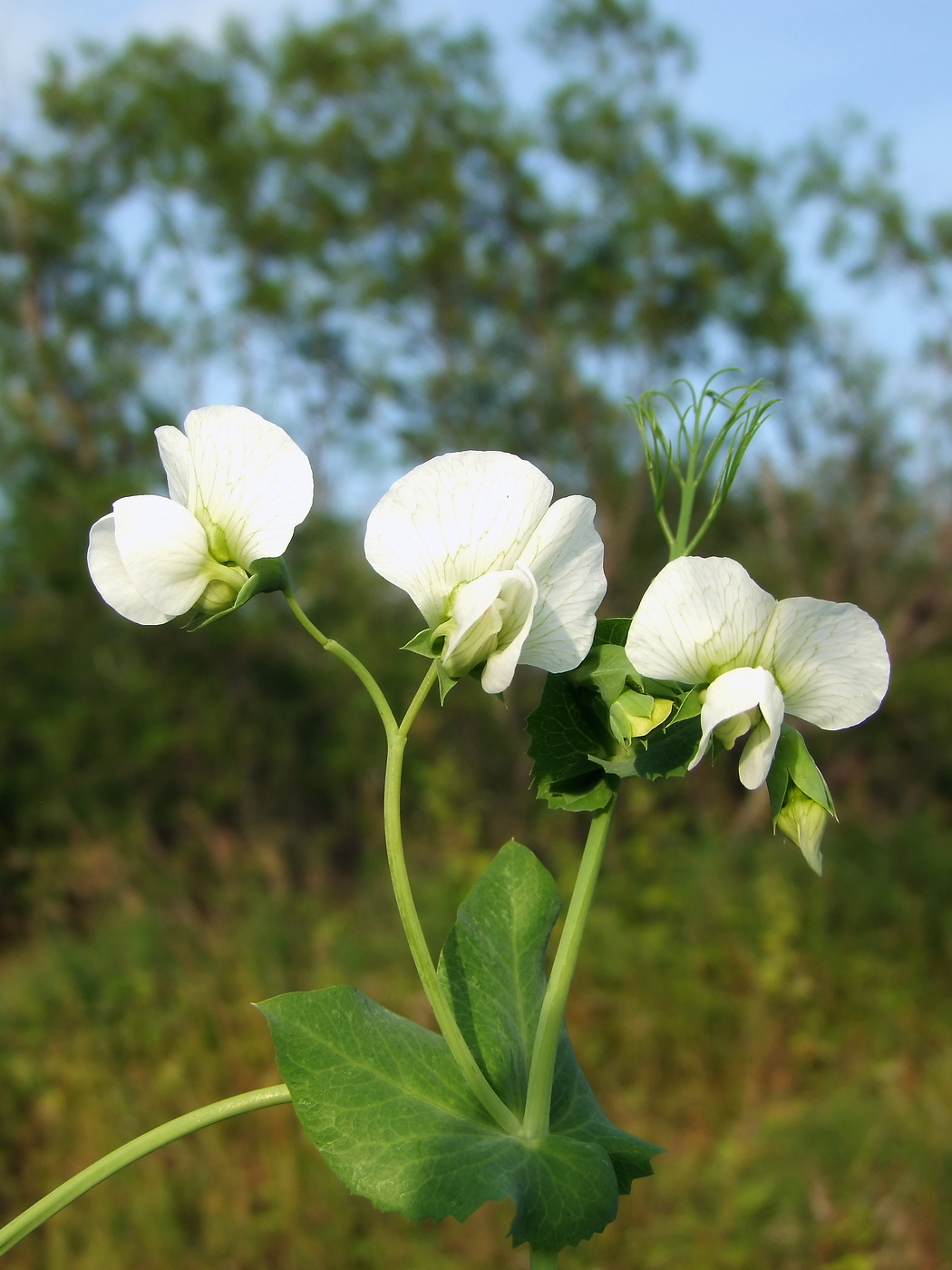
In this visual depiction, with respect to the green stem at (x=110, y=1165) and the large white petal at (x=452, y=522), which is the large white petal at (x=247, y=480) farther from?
the green stem at (x=110, y=1165)

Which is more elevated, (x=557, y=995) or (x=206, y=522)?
(x=206, y=522)

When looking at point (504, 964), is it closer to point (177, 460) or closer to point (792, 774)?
point (792, 774)

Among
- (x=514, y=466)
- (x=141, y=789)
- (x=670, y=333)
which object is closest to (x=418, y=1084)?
(x=514, y=466)

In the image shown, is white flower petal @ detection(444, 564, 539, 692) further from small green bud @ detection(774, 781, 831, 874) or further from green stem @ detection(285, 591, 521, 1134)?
small green bud @ detection(774, 781, 831, 874)

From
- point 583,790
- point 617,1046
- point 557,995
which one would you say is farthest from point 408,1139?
point 617,1046

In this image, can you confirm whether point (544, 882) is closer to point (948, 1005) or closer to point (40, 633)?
point (948, 1005)

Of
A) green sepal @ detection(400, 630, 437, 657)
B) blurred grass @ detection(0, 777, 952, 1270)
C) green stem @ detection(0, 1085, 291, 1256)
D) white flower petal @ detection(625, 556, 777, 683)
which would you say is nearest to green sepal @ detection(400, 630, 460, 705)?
green sepal @ detection(400, 630, 437, 657)
